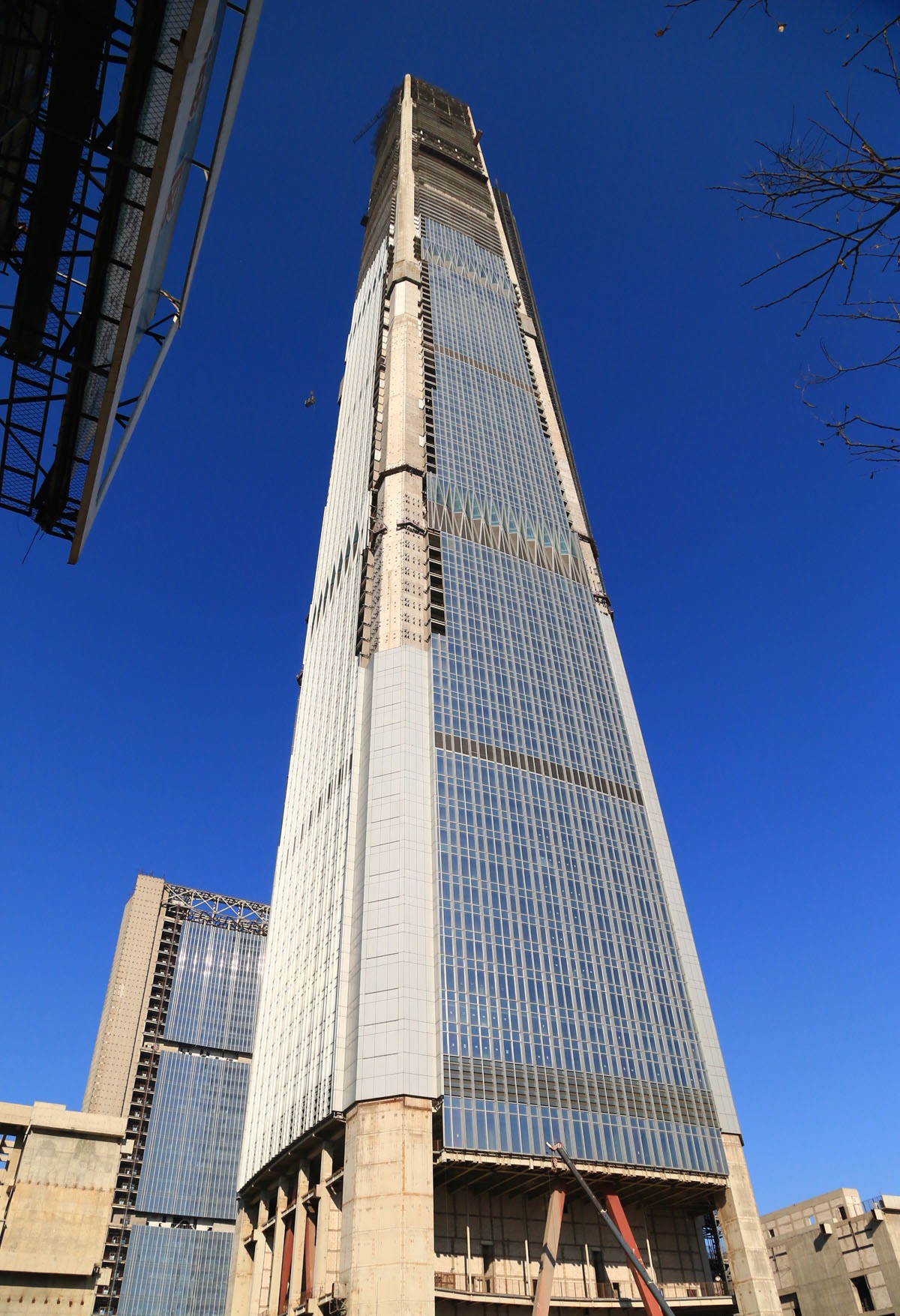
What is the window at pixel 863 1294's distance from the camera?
73.9 m

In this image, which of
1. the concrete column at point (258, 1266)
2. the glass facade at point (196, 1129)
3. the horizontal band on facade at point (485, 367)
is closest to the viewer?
the concrete column at point (258, 1266)

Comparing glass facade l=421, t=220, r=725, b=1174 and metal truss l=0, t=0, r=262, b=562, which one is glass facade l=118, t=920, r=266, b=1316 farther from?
metal truss l=0, t=0, r=262, b=562

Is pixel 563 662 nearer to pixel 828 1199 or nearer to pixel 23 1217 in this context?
pixel 828 1199

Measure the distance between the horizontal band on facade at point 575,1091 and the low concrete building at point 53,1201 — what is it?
108 feet

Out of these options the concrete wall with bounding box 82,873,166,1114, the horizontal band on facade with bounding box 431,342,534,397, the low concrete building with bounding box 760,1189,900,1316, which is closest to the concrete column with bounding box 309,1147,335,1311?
the low concrete building with bounding box 760,1189,900,1316

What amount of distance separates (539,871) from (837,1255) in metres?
48.2

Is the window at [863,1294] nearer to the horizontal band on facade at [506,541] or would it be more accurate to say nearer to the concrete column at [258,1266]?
the concrete column at [258,1266]

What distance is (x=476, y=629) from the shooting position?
85500mm

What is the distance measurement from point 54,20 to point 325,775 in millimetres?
80512

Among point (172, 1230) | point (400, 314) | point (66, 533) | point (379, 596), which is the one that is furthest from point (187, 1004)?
point (66, 533)

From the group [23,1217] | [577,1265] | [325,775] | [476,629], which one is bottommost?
[577,1265]

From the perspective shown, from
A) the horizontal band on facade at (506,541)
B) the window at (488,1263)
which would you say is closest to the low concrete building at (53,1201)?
the window at (488,1263)

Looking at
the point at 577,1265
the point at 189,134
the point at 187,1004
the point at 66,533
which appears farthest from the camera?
the point at 187,1004

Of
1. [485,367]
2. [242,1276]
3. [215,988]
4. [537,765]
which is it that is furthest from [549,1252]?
[215,988]
